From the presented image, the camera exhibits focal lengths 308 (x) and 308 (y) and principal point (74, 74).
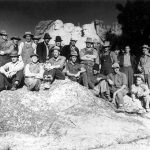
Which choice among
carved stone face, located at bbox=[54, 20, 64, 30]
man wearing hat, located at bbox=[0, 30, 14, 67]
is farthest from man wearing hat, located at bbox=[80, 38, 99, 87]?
carved stone face, located at bbox=[54, 20, 64, 30]

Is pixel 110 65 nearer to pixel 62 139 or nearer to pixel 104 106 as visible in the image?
pixel 104 106

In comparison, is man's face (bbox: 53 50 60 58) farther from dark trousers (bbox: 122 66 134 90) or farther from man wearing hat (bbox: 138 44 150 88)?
man wearing hat (bbox: 138 44 150 88)

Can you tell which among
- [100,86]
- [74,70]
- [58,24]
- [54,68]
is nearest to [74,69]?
[74,70]

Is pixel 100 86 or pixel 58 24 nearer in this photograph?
pixel 100 86

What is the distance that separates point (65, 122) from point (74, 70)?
9.03 ft

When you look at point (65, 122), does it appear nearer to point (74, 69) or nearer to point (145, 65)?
point (74, 69)

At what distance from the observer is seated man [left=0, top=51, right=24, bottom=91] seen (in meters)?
10.8

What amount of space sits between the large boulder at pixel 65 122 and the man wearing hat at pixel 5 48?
5.86ft

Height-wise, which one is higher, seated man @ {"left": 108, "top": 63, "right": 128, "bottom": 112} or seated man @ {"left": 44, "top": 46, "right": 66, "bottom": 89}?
seated man @ {"left": 44, "top": 46, "right": 66, "bottom": 89}

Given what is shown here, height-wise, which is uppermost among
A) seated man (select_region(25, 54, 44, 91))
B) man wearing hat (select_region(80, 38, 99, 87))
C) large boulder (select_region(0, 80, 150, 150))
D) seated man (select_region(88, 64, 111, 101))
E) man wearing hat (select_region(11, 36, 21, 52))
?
man wearing hat (select_region(11, 36, 21, 52))

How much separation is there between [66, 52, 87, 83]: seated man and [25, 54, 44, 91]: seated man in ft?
4.17

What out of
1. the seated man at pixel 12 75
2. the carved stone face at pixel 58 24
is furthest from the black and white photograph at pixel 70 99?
the carved stone face at pixel 58 24

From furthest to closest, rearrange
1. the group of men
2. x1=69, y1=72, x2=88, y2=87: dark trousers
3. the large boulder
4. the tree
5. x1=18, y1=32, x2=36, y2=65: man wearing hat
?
the tree
x1=18, y1=32, x2=36, y2=65: man wearing hat
x1=69, y1=72, x2=88, y2=87: dark trousers
the group of men
the large boulder

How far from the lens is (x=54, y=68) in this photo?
11312 mm
